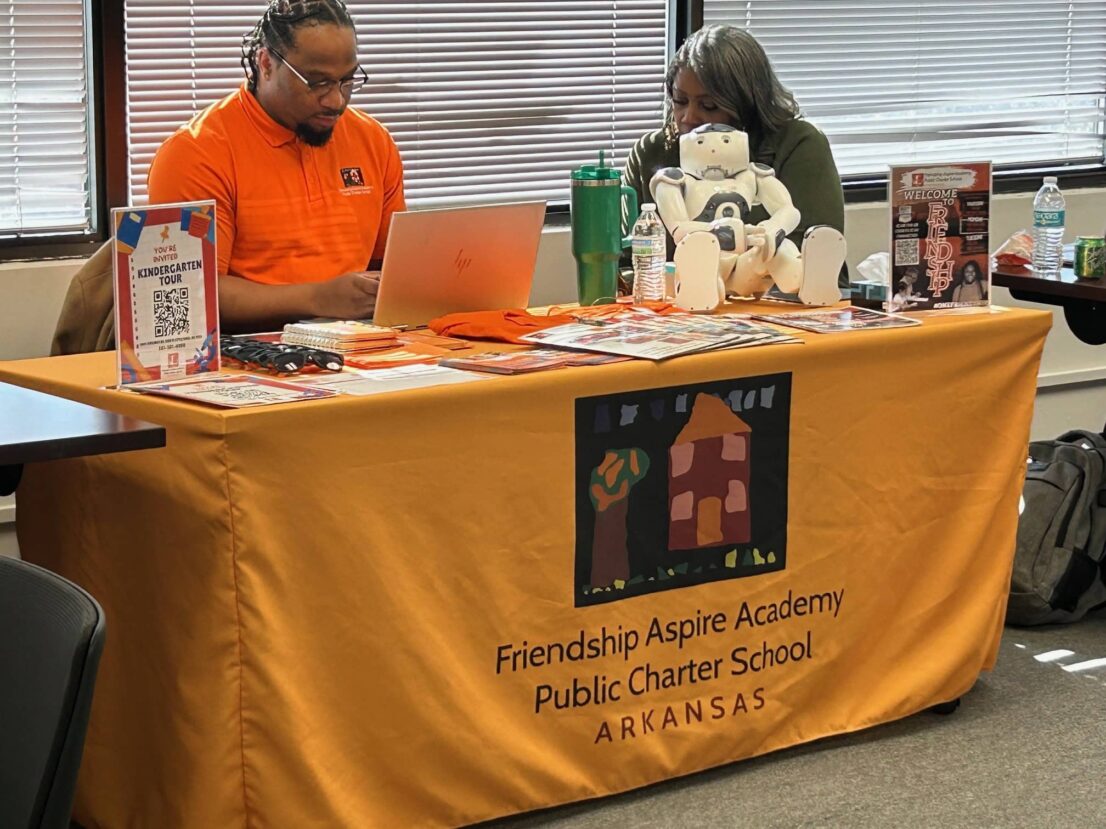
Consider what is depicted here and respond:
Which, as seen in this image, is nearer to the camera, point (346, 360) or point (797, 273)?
point (346, 360)

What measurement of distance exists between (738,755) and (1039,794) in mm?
474

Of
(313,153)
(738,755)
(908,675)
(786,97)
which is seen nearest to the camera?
(738,755)

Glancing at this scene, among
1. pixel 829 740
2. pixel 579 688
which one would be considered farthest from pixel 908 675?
pixel 579 688

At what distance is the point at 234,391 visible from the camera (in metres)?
1.98

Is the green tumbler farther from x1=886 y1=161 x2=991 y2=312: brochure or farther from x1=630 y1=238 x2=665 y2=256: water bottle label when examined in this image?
x1=886 y1=161 x2=991 y2=312: brochure

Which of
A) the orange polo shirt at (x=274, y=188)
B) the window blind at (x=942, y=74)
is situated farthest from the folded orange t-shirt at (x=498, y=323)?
the window blind at (x=942, y=74)

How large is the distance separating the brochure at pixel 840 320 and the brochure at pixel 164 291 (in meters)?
0.97

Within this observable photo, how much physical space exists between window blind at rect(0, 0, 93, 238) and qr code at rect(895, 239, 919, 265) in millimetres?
1655

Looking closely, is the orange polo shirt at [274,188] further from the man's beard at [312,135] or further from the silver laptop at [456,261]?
the silver laptop at [456,261]

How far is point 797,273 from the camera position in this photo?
2713 mm

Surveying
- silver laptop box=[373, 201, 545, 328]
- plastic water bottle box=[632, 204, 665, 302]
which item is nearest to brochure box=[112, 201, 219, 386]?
silver laptop box=[373, 201, 545, 328]

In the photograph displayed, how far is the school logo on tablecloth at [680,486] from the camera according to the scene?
2227mm

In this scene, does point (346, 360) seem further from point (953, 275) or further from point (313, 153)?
point (953, 275)

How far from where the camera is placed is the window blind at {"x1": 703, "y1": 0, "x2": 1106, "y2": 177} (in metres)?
4.12
